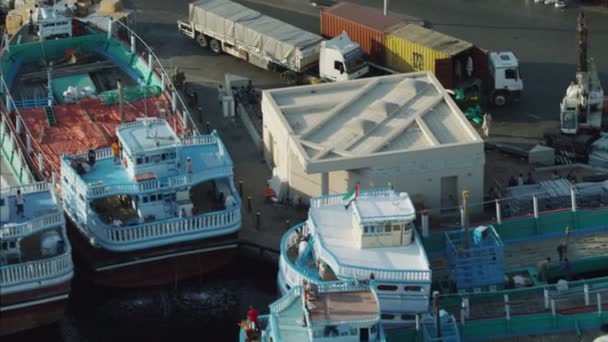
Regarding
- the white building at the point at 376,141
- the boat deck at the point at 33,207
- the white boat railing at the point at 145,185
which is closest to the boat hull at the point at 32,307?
the boat deck at the point at 33,207

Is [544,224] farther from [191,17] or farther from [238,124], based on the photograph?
[191,17]

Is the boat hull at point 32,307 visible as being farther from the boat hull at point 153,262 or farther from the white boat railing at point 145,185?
the white boat railing at point 145,185

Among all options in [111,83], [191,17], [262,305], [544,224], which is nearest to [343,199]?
[262,305]

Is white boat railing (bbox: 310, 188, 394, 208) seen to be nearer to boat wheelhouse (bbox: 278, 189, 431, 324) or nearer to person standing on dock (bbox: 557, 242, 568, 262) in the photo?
boat wheelhouse (bbox: 278, 189, 431, 324)

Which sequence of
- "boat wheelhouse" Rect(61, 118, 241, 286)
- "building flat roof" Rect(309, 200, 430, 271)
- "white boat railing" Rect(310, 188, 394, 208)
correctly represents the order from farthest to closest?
"boat wheelhouse" Rect(61, 118, 241, 286) < "white boat railing" Rect(310, 188, 394, 208) < "building flat roof" Rect(309, 200, 430, 271)

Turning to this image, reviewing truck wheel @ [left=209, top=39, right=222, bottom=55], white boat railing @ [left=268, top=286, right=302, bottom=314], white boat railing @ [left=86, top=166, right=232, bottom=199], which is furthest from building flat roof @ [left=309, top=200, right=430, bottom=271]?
truck wheel @ [left=209, top=39, right=222, bottom=55]

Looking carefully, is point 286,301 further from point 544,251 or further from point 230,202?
point 544,251

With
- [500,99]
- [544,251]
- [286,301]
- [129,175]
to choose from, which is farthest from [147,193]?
[500,99]
